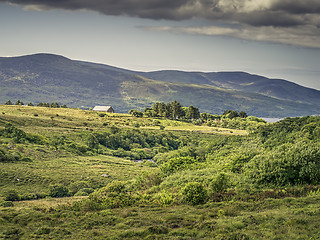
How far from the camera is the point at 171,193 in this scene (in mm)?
40438

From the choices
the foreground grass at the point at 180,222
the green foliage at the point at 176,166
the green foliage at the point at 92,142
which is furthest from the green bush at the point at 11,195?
the green foliage at the point at 92,142

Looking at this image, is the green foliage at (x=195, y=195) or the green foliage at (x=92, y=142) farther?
the green foliage at (x=92, y=142)

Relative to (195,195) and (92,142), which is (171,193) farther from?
(92,142)

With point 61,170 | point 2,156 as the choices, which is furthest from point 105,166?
point 2,156

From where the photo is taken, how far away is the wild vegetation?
82.8ft

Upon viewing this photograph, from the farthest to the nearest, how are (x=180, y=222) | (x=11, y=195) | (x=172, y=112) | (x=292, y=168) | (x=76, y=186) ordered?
(x=172, y=112)
(x=76, y=186)
(x=11, y=195)
(x=292, y=168)
(x=180, y=222)


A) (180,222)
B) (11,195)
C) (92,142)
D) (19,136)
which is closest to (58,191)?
(11,195)

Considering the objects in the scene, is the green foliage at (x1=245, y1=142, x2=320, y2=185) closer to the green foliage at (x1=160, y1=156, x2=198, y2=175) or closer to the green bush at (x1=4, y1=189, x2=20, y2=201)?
the green foliage at (x1=160, y1=156, x2=198, y2=175)

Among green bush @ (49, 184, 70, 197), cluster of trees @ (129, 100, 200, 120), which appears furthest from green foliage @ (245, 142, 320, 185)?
cluster of trees @ (129, 100, 200, 120)

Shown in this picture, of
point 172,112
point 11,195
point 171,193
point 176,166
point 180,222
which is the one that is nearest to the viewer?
point 180,222

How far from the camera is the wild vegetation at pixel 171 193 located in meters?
25.2

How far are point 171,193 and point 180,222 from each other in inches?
503

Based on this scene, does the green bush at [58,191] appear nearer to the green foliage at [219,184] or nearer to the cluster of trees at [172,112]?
the green foliage at [219,184]

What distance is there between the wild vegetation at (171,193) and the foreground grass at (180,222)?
0.08 m
